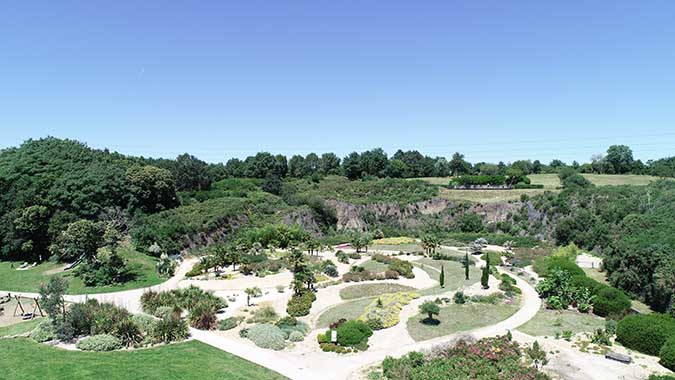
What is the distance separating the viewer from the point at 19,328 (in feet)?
88.7

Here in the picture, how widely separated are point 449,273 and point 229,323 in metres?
23.8

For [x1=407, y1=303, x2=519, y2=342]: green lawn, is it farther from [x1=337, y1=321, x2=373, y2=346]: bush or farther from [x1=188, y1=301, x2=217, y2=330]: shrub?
[x1=188, y1=301, x2=217, y2=330]: shrub

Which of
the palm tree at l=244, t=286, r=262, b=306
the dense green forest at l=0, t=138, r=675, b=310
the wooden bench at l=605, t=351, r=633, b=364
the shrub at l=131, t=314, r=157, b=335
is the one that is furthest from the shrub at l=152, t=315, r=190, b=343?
the wooden bench at l=605, t=351, r=633, b=364

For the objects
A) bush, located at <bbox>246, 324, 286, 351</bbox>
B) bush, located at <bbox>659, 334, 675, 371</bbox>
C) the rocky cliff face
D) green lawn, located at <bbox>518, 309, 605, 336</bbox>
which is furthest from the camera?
the rocky cliff face

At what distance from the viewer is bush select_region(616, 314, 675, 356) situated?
22.9 metres

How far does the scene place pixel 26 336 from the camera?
82.9ft

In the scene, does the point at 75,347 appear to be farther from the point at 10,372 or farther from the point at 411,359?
the point at 411,359

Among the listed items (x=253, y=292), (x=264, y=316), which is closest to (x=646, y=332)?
(x=264, y=316)

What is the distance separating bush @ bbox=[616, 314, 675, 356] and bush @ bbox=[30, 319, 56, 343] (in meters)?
34.0

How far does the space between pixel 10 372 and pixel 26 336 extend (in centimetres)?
604

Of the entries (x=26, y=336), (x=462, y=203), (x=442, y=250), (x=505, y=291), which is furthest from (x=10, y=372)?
(x=462, y=203)

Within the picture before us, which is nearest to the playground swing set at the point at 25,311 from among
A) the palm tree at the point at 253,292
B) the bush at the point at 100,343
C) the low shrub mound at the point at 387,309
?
the bush at the point at 100,343

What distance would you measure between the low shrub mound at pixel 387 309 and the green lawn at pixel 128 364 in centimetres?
923

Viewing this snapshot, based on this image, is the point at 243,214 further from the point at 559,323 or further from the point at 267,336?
the point at 559,323
